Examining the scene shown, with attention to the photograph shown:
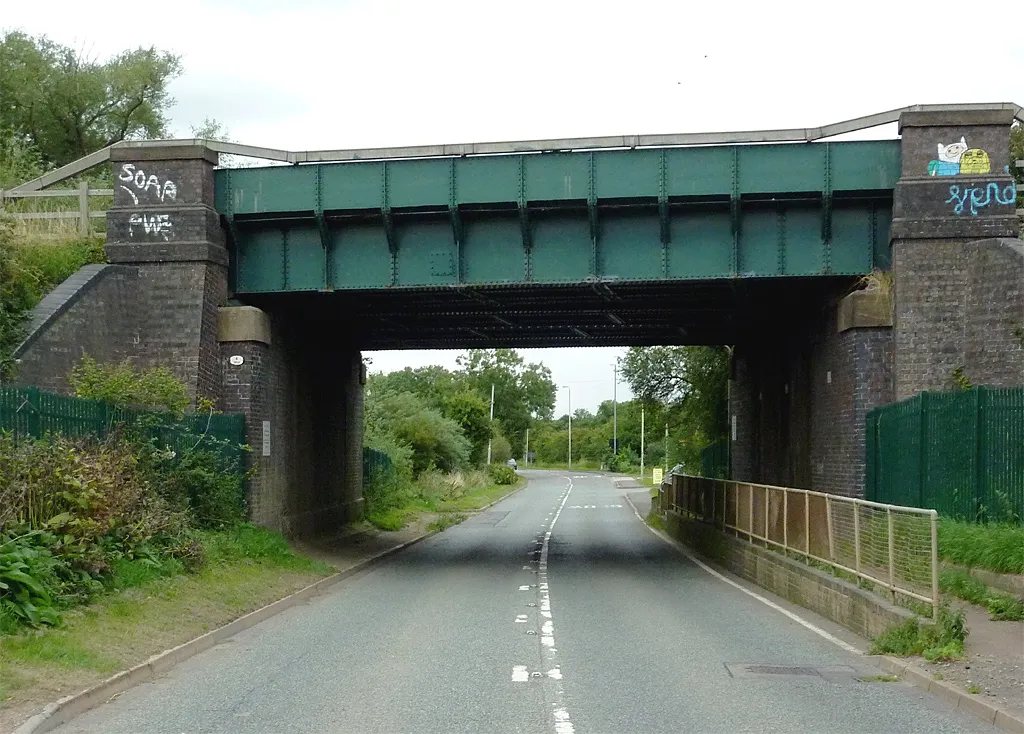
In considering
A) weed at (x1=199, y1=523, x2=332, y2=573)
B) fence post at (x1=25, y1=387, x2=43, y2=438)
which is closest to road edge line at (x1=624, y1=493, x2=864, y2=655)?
weed at (x1=199, y1=523, x2=332, y2=573)

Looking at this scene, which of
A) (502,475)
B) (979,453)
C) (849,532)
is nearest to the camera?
(849,532)

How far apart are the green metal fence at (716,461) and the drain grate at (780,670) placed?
876 inches

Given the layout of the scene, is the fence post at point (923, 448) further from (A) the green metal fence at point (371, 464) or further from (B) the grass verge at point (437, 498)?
(A) the green metal fence at point (371, 464)

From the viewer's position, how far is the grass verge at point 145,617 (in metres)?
9.38

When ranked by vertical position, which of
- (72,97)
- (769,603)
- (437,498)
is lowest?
(437,498)

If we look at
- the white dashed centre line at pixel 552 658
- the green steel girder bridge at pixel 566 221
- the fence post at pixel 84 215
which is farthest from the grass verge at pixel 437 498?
the white dashed centre line at pixel 552 658

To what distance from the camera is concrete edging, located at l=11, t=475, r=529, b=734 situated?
27.6 ft

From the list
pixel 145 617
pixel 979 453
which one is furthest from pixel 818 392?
pixel 145 617

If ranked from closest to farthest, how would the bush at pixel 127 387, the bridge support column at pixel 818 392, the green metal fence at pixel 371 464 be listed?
the bush at pixel 127 387
the bridge support column at pixel 818 392
the green metal fence at pixel 371 464

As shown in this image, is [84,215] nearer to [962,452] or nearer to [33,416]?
[33,416]

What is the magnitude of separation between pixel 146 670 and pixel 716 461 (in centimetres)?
2779

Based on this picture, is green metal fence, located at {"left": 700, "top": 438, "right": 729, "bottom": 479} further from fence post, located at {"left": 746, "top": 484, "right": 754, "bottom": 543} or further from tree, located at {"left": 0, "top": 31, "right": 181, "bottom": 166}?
tree, located at {"left": 0, "top": 31, "right": 181, "bottom": 166}

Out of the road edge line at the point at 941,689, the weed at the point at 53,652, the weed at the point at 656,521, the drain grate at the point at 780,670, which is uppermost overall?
the weed at the point at 53,652

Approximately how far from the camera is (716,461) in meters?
36.6
